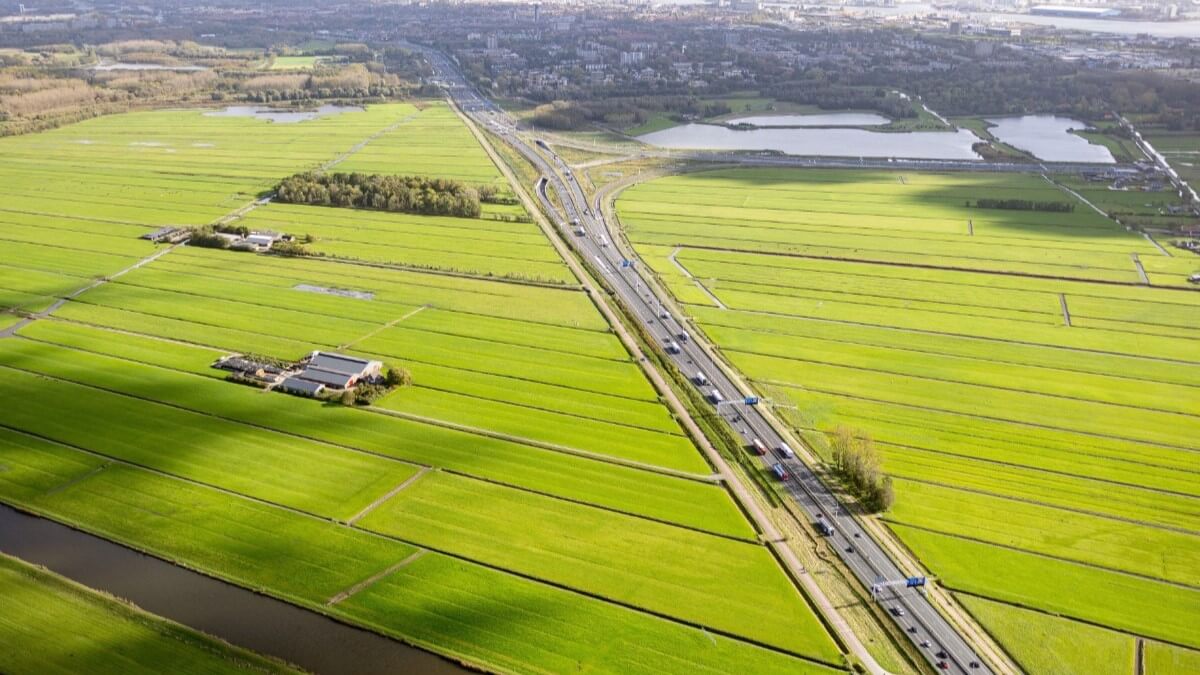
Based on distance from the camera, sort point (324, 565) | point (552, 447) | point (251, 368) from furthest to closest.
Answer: point (251, 368)
point (552, 447)
point (324, 565)

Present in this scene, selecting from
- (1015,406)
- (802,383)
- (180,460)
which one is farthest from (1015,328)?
(180,460)

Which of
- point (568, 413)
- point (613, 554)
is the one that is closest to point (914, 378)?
point (568, 413)

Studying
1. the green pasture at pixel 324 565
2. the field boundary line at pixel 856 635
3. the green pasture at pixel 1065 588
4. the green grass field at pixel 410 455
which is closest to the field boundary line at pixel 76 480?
the green pasture at pixel 324 565

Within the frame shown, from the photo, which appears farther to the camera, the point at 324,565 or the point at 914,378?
the point at 914,378

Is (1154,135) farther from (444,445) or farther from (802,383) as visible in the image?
(444,445)

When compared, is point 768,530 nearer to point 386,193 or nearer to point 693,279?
point 693,279

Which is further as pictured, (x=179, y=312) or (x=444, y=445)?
(x=179, y=312)
